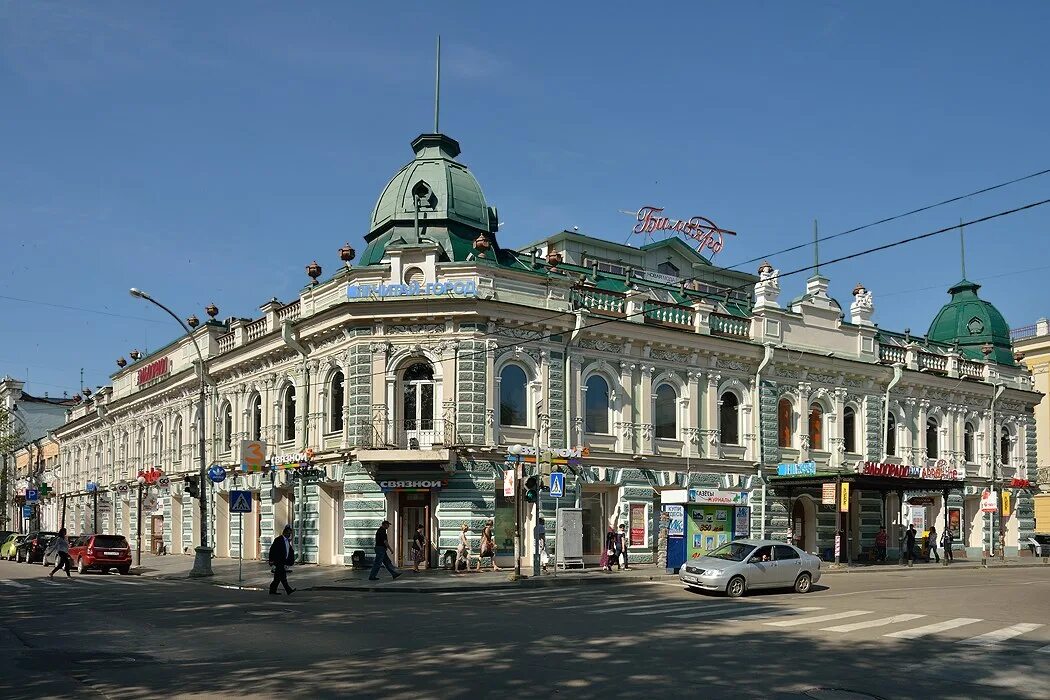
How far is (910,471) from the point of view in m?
41.8

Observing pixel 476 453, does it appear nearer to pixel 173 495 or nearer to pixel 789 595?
pixel 789 595

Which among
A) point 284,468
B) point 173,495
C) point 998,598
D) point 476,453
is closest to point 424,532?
point 476,453

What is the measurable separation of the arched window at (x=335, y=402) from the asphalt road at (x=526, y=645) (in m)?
11.3

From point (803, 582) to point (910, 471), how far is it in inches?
716

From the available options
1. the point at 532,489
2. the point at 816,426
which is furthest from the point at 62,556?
the point at 816,426

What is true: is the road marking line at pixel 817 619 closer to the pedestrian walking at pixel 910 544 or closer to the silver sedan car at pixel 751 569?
the silver sedan car at pixel 751 569

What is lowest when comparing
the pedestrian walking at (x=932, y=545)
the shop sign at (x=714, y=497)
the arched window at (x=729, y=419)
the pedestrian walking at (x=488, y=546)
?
the pedestrian walking at (x=932, y=545)

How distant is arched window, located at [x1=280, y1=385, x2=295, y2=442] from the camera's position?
38.6 meters

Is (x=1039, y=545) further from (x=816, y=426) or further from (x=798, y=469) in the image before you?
(x=798, y=469)

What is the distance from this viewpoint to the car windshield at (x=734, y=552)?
25094 mm

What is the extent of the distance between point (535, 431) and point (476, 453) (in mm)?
2572

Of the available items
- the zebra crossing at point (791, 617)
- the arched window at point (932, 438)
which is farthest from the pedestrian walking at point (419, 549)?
the arched window at point (932, 438)

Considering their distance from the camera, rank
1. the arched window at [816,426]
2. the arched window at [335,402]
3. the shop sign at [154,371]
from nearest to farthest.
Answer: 1. the arched window at [335,402]
2. the arched window at [816,426]
3. the shop sign at [154,371]

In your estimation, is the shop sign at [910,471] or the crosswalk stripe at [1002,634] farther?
the shop sign at [910,471]
